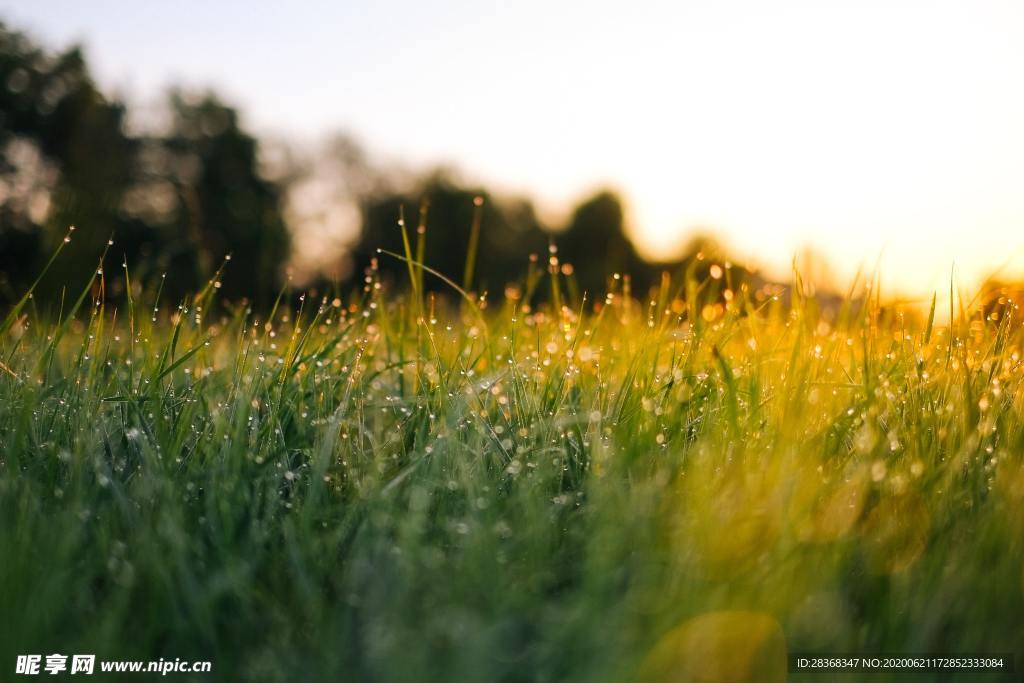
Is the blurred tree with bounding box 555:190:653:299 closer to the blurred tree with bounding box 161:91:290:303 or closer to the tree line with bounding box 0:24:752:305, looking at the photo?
the tree line with bounding box 0:24:752:305

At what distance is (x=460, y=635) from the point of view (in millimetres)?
1292

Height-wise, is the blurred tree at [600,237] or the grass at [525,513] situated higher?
the grass at [525,513]

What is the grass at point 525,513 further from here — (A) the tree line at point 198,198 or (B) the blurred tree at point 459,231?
(B) the blurred tree at point 459,231

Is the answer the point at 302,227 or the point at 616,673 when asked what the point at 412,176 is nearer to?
the point at 302,227

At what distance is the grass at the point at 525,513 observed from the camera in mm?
1359

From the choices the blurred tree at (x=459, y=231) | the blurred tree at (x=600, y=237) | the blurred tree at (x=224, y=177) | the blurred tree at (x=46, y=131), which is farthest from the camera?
the blurred tree at (x=459, y=231)

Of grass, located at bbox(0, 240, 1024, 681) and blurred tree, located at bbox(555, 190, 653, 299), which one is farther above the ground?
grass, located at bbox(0, 240, 1024, 681)

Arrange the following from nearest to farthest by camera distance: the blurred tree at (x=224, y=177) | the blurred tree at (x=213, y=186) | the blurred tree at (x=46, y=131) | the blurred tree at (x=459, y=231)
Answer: the blurred tree at (x=46, y=131), the blurred tree at (x=213, y=186), the blurred tree at (x=224, y=177), the blurred tree at (x=459, y=231)

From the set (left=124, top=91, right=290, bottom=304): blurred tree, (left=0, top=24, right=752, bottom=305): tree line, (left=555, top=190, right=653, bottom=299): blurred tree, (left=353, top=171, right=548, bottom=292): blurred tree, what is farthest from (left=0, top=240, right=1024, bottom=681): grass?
(left=353, top=171, right=548, bottom=292): blurred tree

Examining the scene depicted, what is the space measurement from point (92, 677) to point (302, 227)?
3935 cm

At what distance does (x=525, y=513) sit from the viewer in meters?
1.68

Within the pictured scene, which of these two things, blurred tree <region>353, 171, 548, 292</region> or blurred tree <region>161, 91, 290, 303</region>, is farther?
blurred tree <region>353, 171, 548, 292</region>

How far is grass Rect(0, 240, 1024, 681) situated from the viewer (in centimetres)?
136

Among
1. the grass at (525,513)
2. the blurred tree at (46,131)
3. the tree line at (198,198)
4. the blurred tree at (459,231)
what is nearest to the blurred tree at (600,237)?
the tree line at (198,198)
